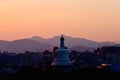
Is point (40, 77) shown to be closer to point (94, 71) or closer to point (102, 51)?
point (94, 71)

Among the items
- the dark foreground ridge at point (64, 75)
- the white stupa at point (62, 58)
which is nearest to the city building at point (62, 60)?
the white stupa at point (62, 58)

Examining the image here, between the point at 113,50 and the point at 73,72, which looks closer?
the point at 73,72

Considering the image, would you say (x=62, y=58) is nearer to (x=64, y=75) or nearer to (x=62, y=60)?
(x=62, y=60)

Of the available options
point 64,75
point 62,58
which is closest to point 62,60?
point 62,58

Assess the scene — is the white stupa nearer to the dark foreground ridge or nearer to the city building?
the city building

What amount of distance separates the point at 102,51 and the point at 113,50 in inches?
379

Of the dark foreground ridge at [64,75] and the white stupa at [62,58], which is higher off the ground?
the white stupa at [62,58]

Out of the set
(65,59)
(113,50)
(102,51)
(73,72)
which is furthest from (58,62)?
(113,50)

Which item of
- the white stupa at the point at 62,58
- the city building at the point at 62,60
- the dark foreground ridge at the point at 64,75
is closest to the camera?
the dark foreground ridge at the point at 64,75

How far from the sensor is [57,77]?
173 ft

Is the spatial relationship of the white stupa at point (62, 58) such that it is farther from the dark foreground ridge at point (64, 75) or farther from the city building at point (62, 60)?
the dark foreground ridge at point (64, 75)

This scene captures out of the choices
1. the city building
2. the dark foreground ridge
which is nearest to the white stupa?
the city building

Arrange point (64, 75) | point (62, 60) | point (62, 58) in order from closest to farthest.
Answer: point (64, 75)
point (62, 60)
point (62, 58)

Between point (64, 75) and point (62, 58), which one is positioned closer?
point (64, 75)
